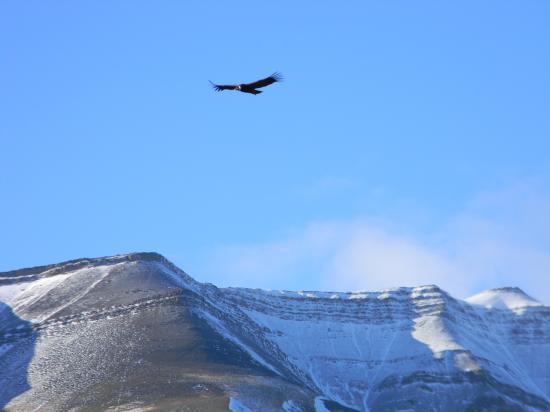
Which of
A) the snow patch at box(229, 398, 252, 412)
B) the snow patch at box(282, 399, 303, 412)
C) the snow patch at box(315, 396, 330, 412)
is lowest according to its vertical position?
the snow patch at box(229, 398, 252, 412)

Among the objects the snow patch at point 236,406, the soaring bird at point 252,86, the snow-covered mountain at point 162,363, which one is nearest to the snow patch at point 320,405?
the snow-covered mountain at point 162,363

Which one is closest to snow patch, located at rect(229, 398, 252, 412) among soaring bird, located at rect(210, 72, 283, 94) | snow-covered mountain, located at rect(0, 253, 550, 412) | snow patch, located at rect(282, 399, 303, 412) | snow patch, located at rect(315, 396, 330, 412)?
snow-covered mountain, located at rect(0, 253, 550, 412)

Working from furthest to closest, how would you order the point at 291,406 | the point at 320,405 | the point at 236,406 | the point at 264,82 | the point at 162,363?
1. the point at 162,363
2. the point at 320,405
3. the point at 291,406
4. the point at 236,406
5. the point at 264,82

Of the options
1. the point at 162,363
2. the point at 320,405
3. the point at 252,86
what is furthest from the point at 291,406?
the point at 252,86

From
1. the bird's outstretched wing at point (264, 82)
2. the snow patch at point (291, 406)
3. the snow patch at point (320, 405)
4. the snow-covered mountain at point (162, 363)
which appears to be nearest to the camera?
the bird's outstretched wing at point (264, 82)

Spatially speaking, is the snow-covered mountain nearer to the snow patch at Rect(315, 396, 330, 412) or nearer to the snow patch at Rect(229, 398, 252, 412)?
the snow patch at Rect(229, 398, 252, 412)

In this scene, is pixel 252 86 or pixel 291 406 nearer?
pixel 252 86

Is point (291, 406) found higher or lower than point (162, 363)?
lower

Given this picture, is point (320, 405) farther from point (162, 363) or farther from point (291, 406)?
point (162, 363)

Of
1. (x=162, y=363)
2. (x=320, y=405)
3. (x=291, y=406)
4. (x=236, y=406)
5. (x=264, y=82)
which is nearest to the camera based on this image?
(x=264, y=82)

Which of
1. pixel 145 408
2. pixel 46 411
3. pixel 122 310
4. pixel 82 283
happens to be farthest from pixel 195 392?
pixel 82 283

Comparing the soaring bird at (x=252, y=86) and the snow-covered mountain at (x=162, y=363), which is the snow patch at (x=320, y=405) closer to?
the snow-covered mountain at (x=162, y=363)

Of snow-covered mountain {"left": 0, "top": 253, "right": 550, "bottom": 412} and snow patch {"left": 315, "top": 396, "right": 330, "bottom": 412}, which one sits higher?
snow-covered mountain {"left": 0, "top": 253, "right": 550, "bottom": 412}

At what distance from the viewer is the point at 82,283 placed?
191m
